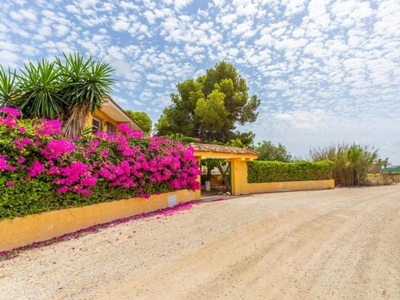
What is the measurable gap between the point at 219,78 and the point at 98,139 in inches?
914

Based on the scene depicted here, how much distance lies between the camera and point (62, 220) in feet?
25.5

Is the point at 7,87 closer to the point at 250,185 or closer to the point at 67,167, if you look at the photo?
the point at 67,167

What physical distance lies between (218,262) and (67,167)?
4914mm

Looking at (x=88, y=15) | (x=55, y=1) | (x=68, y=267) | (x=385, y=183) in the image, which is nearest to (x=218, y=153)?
(x=88, y=15)

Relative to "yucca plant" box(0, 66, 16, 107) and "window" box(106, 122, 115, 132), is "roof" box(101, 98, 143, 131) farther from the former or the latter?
"yucca plant" box(0, 66, 16, 107)

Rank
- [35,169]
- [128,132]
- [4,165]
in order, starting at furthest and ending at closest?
[128,132] < [35,169] < [4,165]

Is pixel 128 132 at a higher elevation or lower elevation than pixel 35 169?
higher

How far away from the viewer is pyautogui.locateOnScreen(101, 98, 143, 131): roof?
44.3ft

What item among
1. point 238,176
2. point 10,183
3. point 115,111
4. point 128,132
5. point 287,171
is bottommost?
point 10,183

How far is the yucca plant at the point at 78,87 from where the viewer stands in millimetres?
9836

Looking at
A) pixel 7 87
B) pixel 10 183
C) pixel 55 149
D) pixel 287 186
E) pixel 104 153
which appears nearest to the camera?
pixel 10 183

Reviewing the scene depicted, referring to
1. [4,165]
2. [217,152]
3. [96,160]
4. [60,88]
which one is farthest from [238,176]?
[4,165]

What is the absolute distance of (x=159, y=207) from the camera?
11.7 meters

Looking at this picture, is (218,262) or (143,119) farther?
(143,119)
